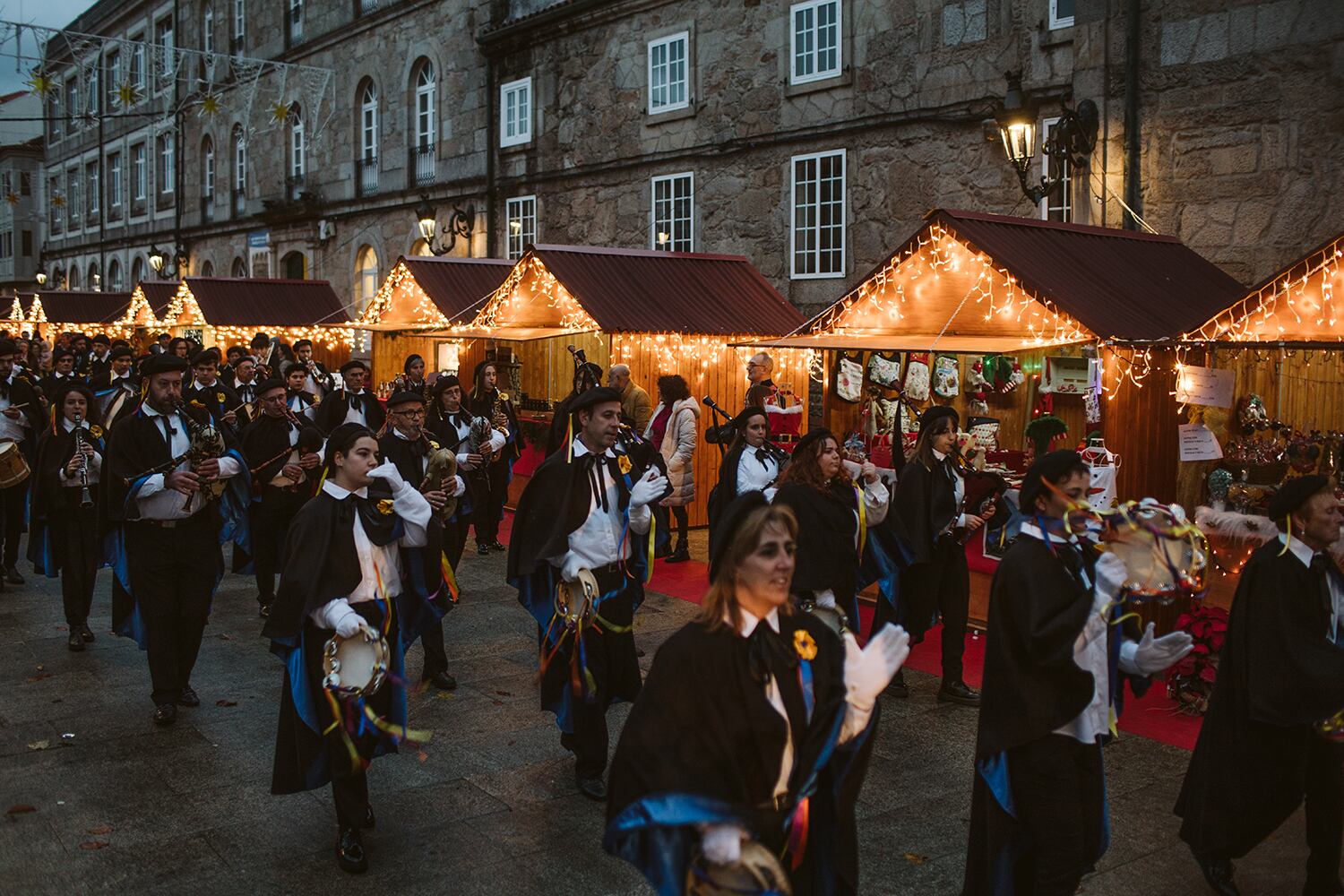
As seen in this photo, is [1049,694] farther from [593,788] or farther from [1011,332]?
[1011,332]

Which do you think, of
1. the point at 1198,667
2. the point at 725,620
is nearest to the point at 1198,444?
the point at 1198,667

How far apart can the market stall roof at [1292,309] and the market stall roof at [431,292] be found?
11.1 meters

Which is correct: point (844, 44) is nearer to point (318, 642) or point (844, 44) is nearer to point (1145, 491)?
point (1145, 491)

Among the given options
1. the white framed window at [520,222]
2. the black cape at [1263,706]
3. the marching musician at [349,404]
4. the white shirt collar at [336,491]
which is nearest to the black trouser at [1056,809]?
the black cape at [1263,706]

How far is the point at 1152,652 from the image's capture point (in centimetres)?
454

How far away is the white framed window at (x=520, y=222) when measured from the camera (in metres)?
22.6

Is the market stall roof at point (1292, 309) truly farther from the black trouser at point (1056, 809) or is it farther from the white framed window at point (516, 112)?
the white framed window at point (516, 112)

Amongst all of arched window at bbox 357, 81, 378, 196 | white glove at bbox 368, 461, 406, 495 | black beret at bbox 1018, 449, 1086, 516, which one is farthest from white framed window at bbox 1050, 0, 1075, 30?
arched window at bbox 357, 81, 378, 196

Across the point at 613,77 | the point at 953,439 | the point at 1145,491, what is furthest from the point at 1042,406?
the point at 613,77

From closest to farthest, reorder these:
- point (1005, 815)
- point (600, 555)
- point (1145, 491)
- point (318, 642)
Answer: point (1005, 815)
point (318, 642)
point (600, 555)
point (1145, 491)

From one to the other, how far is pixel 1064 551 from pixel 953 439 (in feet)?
11.5

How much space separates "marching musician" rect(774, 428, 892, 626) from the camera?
22.6ft

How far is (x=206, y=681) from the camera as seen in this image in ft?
26.5

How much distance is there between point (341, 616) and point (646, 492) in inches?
69.6
